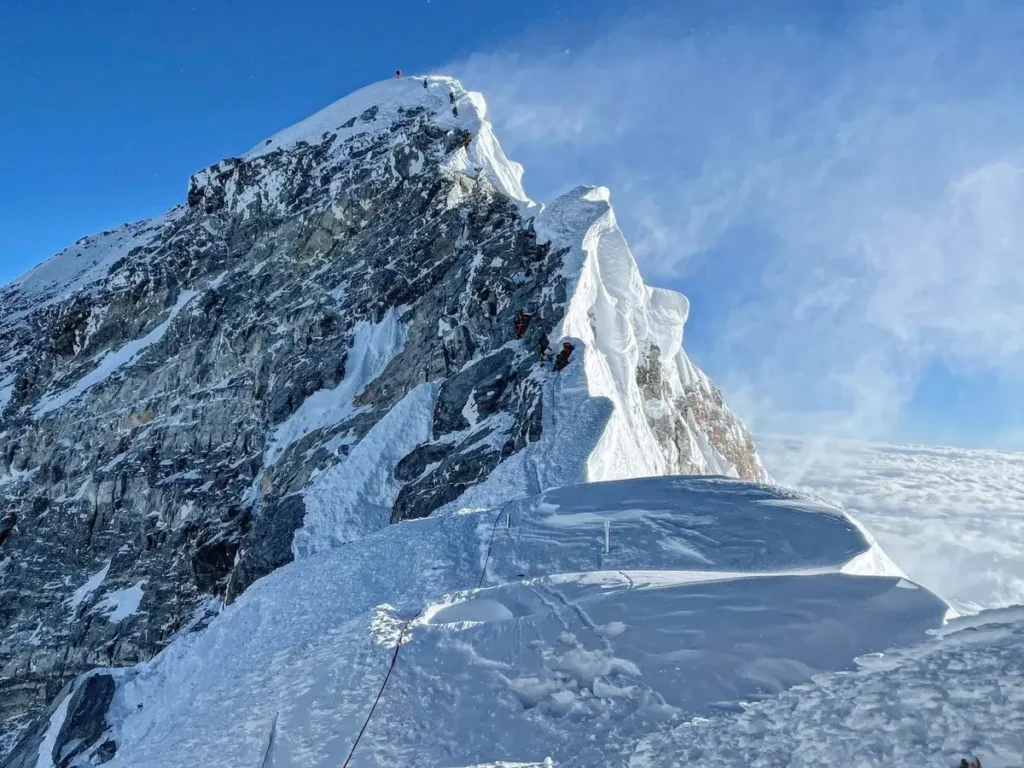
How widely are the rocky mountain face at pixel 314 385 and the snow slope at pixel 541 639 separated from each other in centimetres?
577

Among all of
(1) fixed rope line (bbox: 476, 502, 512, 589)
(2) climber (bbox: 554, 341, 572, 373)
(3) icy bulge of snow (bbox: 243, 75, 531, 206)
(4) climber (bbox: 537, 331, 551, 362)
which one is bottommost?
(1) fixed rope line (bbox: 476, 502, 512, 589)

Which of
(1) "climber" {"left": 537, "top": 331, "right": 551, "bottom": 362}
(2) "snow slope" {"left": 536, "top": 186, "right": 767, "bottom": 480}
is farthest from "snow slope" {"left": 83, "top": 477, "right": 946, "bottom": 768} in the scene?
(1) "climber" {"left": 537, "top": 331, "right": 551, "bottom": 362}

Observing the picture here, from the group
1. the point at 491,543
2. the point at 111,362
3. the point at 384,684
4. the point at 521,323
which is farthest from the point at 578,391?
the point at 111,362

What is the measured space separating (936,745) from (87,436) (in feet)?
193

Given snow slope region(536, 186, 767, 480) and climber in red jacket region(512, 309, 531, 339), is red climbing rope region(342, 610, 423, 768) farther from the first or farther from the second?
climber in red jacket region(512, 309, 531, 339)

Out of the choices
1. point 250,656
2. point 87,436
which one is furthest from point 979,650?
point 87,436

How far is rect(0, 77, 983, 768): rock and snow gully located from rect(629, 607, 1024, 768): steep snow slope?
2.63 ft

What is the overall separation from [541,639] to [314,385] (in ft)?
111

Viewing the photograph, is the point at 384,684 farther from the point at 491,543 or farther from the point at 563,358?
the point at 563,358

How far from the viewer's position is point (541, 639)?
998cm

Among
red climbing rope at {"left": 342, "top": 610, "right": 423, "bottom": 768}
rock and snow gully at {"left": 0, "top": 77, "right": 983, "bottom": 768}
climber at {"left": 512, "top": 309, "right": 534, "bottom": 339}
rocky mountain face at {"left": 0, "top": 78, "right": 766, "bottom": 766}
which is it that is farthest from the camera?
climber at {"left": 512, "top": 309, "right": 534, "bottom": 339}

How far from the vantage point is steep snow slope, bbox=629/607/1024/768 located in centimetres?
571

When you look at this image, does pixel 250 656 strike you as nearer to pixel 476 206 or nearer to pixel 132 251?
pixel 476 206

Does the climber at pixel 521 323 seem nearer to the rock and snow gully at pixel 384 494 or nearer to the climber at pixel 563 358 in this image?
the rock and snow gully at pixel 384 494
